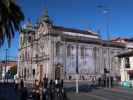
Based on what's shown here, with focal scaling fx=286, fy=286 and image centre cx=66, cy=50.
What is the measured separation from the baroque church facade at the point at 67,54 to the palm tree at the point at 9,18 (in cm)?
4573

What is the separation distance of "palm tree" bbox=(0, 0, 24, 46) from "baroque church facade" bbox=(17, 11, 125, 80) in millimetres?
45728

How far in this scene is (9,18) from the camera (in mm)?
23656

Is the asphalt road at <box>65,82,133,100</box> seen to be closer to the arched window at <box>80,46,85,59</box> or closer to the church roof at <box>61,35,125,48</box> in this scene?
the church roof at <box>61,35,125,48</box>

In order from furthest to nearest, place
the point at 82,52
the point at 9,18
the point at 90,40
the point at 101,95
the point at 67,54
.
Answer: the point at 90,40 < the point at 82,52 < the point at 67,54 < the point at 101,95 < the point at 9,18

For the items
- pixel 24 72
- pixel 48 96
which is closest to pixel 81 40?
pixel 24 72

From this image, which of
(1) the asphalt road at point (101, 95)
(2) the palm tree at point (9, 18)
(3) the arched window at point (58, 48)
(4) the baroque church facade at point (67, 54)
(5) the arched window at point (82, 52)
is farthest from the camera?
(5) the arched window at point (82, 52)

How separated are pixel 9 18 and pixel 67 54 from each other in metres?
52.8

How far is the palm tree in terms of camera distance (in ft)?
72.7

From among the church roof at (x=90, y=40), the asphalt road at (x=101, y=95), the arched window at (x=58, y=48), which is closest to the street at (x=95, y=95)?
the asphalt road at (x=101, y=95)

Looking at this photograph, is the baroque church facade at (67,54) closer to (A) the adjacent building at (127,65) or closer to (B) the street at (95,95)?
(A) the adjacent building at (127,65)

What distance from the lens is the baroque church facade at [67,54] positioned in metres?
74.7

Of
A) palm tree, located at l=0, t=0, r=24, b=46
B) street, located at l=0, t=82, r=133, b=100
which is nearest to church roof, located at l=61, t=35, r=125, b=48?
street, located at l=0, t=82, r=133, b=100

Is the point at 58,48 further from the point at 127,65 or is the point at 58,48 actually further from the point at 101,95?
the point at 101,95

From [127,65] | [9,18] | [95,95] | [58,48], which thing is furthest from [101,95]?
[58,48]
